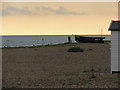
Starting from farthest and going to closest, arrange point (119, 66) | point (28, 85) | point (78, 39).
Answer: point (78, 39), point (119, 66), point (28, 85)

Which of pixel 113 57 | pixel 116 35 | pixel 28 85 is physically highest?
pixel 116 35

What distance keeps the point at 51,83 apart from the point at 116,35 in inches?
197

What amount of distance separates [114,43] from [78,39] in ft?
162

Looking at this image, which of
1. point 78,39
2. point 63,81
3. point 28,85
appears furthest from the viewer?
point 78,39

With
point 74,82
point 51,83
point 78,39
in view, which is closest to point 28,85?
point 51,83

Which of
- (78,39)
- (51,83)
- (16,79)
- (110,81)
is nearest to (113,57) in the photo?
(110,81)

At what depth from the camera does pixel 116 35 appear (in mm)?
15586

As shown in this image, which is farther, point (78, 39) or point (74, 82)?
point (78, 39)

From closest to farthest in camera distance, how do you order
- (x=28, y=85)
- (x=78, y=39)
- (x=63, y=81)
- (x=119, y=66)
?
(x=28, y=85), (x=63, y=81), (x=119, y=66), (x=78, y=39)

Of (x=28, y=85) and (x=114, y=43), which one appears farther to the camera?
(x=114, y=43)

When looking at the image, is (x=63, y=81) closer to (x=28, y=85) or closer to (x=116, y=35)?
(x=28, y=85)

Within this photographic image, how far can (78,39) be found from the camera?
213 feet

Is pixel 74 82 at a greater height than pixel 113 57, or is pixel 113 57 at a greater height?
pixel 113 57

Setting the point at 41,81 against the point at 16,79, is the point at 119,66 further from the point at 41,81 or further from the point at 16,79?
the point at 16,79
